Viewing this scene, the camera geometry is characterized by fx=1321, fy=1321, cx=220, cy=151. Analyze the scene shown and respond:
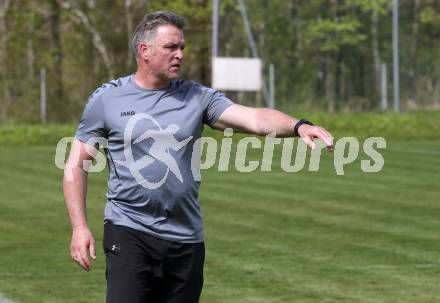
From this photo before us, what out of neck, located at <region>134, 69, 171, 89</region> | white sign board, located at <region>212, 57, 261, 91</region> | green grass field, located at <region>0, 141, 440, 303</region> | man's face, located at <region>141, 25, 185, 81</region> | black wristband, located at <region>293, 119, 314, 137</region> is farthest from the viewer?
white sign board, located at <region>212, 57, 261, 91</region>

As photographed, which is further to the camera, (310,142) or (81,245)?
(81,245)

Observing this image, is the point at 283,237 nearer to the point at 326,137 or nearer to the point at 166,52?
the point at 166,52

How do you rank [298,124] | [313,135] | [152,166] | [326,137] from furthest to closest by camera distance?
[152,166] → [298,124] → [313,135] → [326,137]

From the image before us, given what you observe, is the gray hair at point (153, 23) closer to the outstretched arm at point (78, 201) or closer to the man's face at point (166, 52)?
the man's face at point (166, 52)

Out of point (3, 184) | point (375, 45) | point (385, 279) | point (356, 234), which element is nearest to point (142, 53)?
point (385, 279)

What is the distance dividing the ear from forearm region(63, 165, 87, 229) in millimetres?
645

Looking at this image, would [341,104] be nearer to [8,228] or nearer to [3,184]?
[3,184]

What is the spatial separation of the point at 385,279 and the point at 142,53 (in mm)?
5373

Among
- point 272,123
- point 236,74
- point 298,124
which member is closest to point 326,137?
point 298,124

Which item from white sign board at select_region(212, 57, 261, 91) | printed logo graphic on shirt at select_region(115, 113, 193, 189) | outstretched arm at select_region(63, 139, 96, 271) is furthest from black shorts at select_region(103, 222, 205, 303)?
white sign board at select_region(212, 57, 261, 91)

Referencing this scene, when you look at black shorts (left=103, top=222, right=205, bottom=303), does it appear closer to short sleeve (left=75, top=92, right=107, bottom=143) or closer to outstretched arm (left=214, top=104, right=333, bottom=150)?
short sleeve (left=75, top=92, right=107, bottom=143)

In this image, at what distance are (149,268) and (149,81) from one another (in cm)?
91

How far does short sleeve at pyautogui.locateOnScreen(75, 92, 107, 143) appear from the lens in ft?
21.2

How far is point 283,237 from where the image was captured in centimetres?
1397
